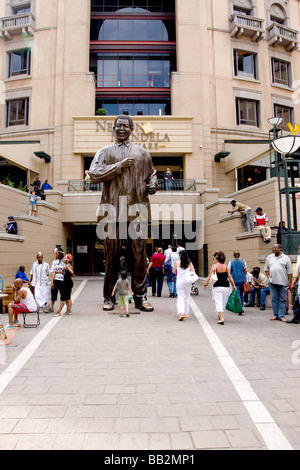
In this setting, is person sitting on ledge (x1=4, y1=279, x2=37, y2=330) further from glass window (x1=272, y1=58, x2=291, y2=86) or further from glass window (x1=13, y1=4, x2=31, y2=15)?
glass window (x1=13, y1=4, x2=31, y2=15)

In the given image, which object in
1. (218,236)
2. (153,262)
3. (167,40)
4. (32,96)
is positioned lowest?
(153,262)

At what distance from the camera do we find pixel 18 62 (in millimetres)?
24703

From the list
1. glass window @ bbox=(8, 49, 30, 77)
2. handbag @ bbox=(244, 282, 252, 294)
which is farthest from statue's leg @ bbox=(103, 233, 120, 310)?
glass window @ bbox=(8, 49, 30, 77)

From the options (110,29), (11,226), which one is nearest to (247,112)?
(110,29)

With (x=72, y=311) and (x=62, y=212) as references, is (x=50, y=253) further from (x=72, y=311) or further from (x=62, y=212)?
(x=72, y=311)

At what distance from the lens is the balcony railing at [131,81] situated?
24812 mm

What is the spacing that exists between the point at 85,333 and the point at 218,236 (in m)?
11.1

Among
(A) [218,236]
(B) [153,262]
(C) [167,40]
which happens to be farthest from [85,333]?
(C) [167,40]

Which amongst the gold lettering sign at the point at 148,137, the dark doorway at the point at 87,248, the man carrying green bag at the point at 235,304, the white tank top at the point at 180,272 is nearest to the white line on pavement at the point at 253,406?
the white tank top at the point at 180,272

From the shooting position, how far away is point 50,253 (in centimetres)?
1689

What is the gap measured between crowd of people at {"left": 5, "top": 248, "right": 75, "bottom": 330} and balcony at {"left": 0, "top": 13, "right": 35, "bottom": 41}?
841 inches

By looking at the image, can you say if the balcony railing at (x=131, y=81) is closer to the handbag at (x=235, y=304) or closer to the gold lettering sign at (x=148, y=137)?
the gold lettering sign at (x=148, y=137)

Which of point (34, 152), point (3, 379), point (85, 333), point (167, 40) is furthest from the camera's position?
point (167, 40)

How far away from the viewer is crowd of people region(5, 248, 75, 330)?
7.19 metres
